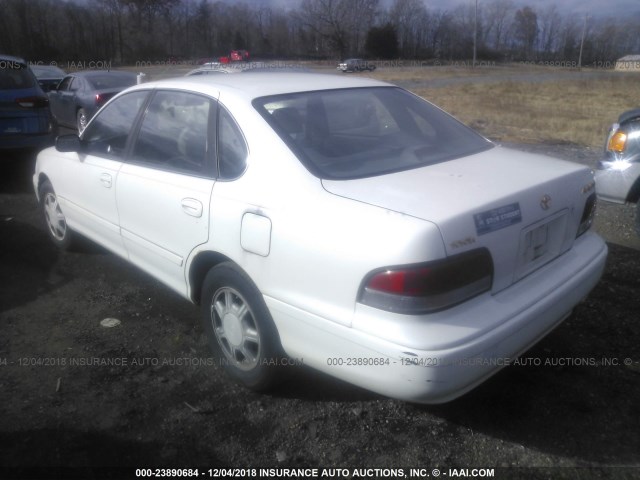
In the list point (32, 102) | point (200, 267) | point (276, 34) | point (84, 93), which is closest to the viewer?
point (200, 267)

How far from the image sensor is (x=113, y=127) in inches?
159

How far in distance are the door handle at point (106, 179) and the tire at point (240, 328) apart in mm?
1261

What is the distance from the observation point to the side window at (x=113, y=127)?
3826mm

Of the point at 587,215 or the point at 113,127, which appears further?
the point at 113,127

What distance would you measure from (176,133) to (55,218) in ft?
7.42

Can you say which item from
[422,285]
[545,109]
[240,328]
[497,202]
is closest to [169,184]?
[240,328]

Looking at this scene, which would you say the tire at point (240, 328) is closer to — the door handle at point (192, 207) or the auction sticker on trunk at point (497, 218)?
the door handle at point (192, 207)

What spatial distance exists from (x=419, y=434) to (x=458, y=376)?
63cm

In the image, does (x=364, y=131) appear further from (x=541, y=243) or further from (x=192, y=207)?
(x=541, y=243)

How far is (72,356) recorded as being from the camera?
3.42 metres

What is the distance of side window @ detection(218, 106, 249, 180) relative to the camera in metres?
2.85

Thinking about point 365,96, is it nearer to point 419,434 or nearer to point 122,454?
point 419,434

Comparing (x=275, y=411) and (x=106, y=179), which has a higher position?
(x=106, y=179)

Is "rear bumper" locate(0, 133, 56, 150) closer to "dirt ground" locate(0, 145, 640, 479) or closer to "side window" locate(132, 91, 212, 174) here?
"dirt ground" locate(0, 145, 640, 479)
